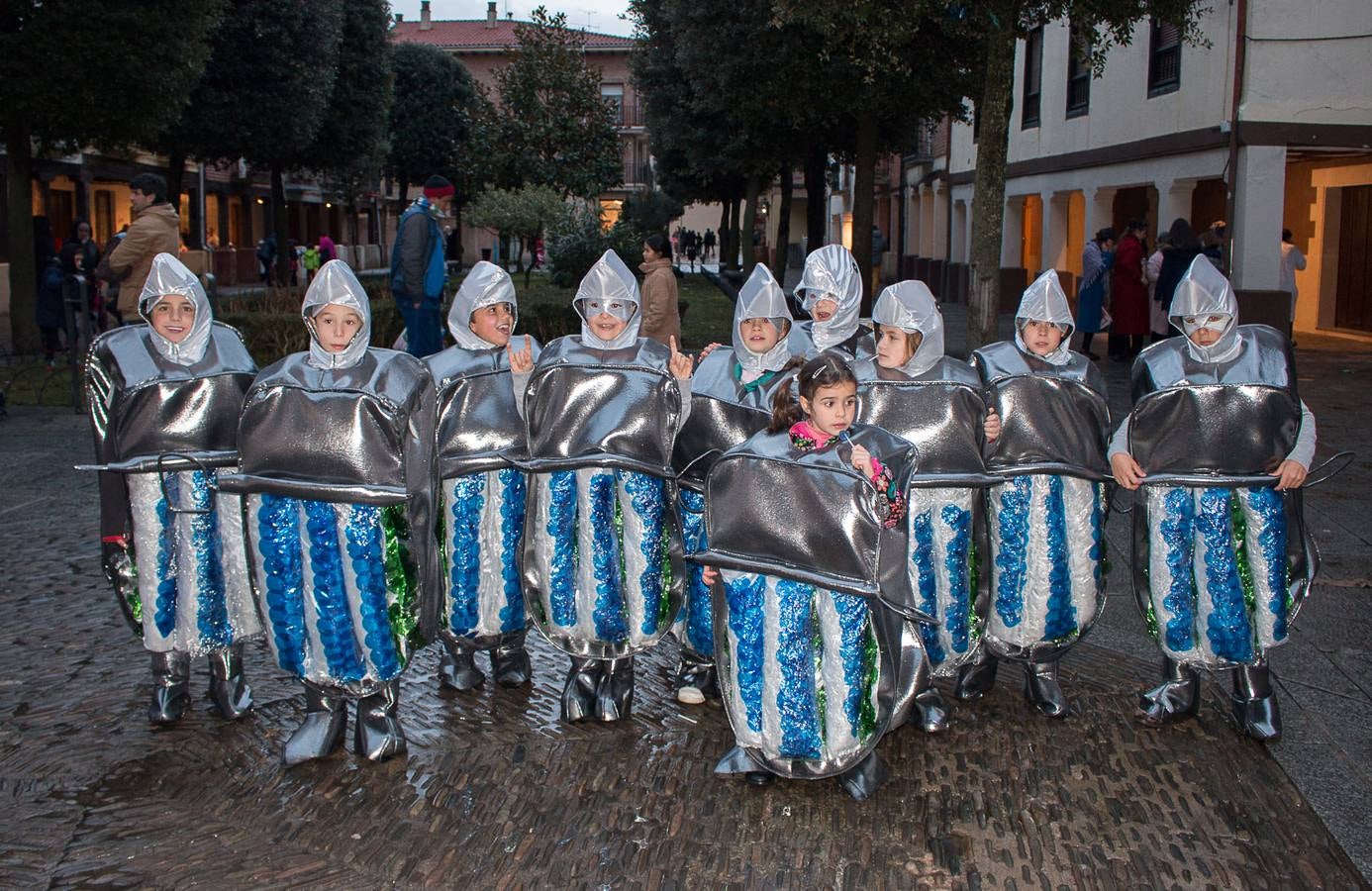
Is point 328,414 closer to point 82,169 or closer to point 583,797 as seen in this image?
point 583,797

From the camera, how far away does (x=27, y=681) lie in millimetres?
5297

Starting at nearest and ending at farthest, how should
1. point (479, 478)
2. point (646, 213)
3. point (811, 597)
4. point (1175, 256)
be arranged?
1. point (811, 597)
2. point (479, 478)
3. point (1175, 256)
4. point (646, 213)

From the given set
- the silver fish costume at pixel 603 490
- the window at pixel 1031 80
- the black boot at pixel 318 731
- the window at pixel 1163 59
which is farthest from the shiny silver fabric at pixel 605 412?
the window at pixel 1031 80

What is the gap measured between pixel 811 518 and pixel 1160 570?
4.91 feet

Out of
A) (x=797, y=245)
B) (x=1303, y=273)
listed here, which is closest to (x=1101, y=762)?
(x=1303, y=273)

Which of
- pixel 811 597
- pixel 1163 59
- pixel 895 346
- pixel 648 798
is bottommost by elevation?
pixel 648 798

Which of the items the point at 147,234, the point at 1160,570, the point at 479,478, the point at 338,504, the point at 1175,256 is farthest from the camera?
the point at 1175,256

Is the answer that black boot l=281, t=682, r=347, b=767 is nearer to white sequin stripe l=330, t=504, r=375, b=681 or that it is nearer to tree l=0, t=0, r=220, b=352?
white sequin stripe l=330, t=504, r=375, b=681

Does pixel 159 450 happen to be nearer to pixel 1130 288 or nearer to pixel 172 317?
pixel 172 317

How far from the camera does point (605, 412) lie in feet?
15.9

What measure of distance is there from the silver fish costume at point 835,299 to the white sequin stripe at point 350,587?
1.93 metres

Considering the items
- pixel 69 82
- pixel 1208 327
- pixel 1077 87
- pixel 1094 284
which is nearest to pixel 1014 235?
pixel 1077 87

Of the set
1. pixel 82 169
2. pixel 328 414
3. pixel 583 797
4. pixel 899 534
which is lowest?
pixel 583 797

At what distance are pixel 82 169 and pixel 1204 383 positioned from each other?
3184 cm
